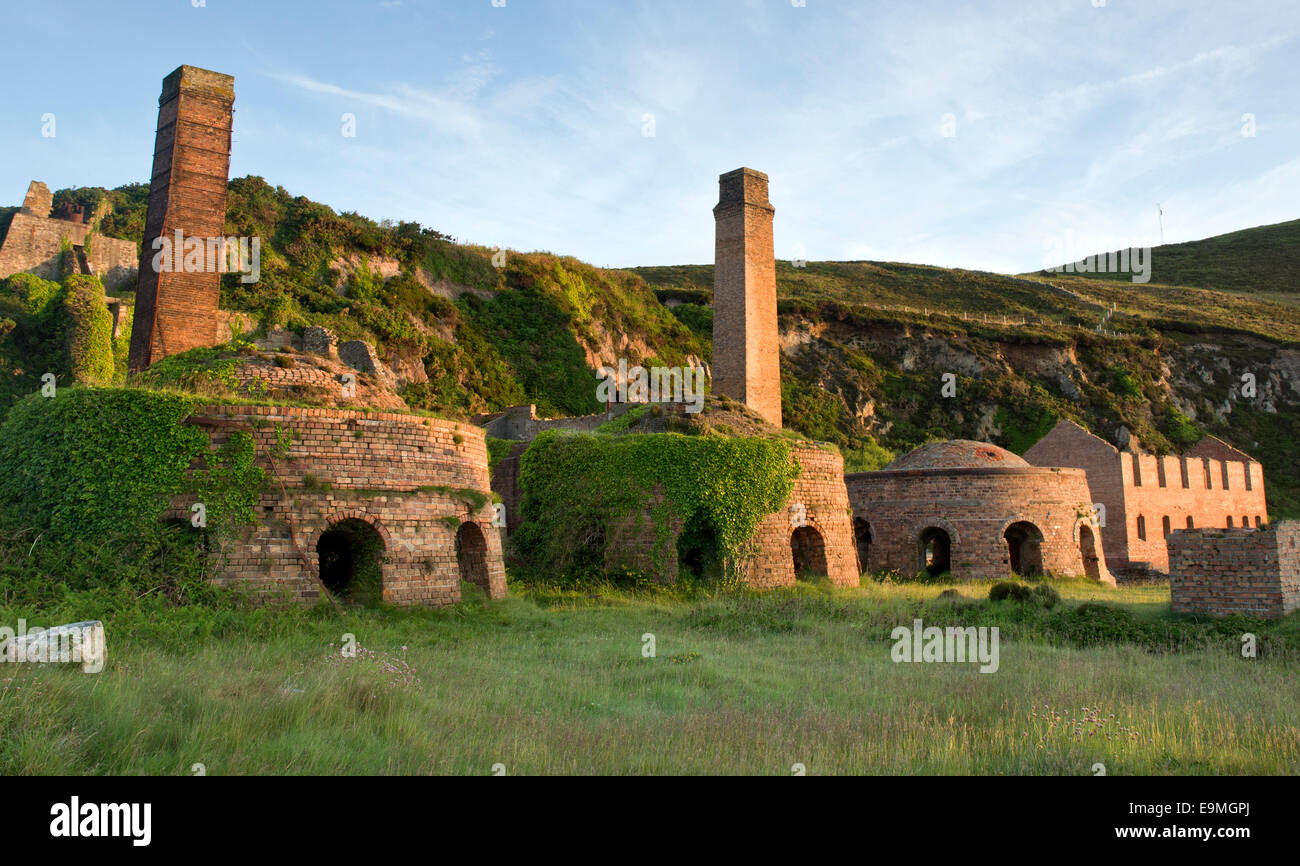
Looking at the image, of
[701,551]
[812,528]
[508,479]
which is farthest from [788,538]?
[508,479]

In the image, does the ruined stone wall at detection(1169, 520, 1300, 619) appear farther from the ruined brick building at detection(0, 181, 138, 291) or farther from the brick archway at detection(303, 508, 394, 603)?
the ruined brick building at detection(0, 181, 138, 291)

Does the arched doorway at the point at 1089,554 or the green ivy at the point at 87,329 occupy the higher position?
the green ivy at the point at 87,329

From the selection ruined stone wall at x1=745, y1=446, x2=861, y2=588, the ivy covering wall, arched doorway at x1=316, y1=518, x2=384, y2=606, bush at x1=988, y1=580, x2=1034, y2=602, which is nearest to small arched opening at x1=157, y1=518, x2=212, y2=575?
the ivy covering wall

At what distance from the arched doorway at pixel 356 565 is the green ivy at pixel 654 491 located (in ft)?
16.2

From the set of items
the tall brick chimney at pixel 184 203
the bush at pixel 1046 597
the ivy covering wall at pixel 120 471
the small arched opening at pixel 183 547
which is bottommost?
the bush at pixel 1046 597

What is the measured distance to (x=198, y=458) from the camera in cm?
1117

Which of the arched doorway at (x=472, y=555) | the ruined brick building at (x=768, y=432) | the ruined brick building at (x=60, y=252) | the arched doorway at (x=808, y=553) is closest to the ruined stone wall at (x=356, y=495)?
the arched doorway at (x=472, y=555)

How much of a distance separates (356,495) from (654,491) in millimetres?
6349

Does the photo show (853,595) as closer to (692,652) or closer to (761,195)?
(692,652)

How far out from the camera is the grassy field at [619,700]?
5.55 metres

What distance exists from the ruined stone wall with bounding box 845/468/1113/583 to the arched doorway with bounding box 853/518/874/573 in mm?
139

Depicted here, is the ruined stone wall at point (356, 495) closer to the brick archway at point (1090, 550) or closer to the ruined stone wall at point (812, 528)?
the ruined stone wall at point (812, 528)

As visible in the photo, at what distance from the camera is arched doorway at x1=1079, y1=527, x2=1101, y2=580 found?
23.5 metres
